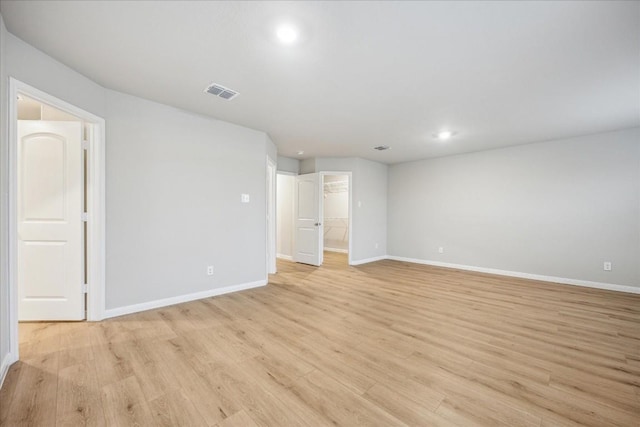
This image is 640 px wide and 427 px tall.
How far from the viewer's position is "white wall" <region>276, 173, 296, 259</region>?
6.54 metres

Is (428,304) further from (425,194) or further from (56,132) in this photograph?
(56,132)

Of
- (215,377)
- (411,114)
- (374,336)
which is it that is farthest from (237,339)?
(411,114)

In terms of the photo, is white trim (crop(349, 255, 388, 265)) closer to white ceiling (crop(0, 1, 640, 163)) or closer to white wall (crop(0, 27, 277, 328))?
white wall (crop(0, 27, 277, 328))

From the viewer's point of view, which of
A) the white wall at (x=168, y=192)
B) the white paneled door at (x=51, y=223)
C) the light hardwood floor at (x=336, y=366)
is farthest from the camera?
the white wall at (x=168, y=192)

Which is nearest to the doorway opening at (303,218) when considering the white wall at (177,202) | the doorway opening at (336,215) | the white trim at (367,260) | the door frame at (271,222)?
the white trim at (367,260)

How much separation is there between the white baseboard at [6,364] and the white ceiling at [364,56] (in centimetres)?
240

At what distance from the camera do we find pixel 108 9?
5.56 ft

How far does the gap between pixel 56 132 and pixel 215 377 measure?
9.79 ft

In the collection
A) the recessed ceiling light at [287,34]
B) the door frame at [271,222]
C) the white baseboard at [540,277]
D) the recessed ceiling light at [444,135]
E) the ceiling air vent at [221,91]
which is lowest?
the white baseboard at [540,277]

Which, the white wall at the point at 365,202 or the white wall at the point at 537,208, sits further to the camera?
the white wall at the point at 365,202

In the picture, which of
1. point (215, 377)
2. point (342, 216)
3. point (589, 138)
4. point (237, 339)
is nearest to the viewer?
point (215, 377)

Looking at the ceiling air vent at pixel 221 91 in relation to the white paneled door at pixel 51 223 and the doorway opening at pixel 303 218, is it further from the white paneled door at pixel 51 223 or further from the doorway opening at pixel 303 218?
the doorway opening at pixel 303 218

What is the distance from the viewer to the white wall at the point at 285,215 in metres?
6.54

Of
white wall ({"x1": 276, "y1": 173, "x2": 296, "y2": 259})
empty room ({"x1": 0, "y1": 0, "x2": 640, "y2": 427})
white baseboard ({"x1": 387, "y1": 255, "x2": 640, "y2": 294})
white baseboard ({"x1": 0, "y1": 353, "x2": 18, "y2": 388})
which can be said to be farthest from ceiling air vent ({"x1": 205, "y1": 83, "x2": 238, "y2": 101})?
white baseboard ({"x1": 387, "y1": 255, "x2": 640, "y2": 294})
